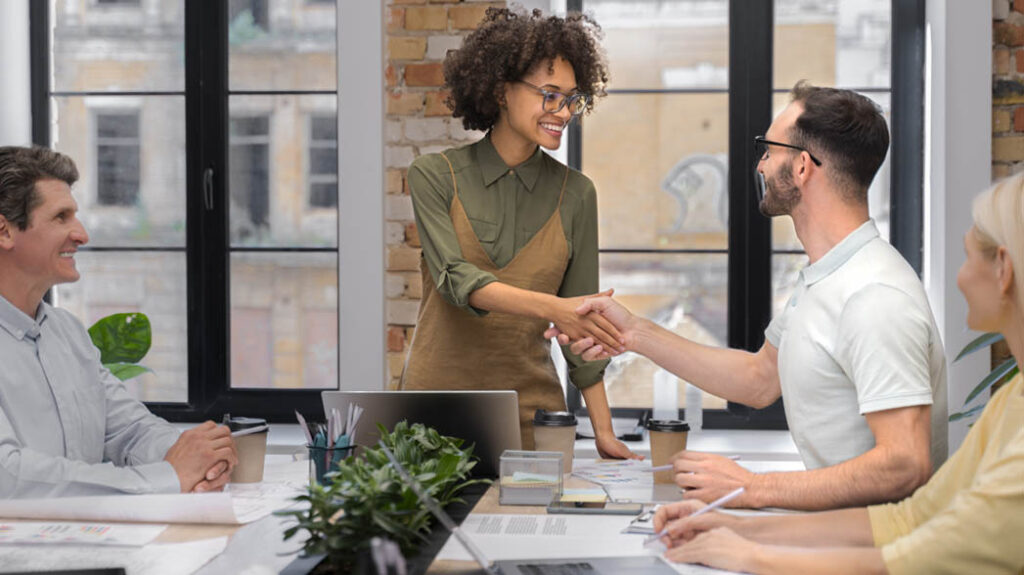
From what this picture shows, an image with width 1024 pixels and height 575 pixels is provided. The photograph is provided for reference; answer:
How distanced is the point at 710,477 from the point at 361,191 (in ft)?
6.11

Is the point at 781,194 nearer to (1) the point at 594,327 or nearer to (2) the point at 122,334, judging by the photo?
(1) the point at 594,327

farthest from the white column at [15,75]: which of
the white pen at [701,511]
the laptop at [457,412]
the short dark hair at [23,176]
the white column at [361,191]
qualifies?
the white pen at [701,511]

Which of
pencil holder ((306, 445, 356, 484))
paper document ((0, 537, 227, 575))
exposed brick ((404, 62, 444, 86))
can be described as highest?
exposed brick ((404, 62, 444, 86))

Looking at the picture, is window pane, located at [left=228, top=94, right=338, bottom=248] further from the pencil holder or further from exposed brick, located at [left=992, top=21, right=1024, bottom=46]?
exposed brick, located at [left=992, top=21, right=1024, bottom=46]

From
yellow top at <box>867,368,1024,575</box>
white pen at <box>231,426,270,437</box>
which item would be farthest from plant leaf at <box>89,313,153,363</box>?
yellow top at <box>867,368,1024,575</box>

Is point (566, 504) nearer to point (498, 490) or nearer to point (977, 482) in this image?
point (498, 490)

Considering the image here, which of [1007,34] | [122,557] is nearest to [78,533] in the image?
[122,557]

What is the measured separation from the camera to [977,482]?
126 centimetres

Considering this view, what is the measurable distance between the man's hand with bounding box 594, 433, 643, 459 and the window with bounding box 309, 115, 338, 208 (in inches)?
65.4

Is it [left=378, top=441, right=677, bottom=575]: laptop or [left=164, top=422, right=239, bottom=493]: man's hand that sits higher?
[left=164, top=422, right=239, bottom=493]: man's hand

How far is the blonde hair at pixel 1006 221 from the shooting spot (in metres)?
1.33

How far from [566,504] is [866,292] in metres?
0.59

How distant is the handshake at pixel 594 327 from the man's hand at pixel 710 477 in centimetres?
65

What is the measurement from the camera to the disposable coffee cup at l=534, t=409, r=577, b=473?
194 cm
